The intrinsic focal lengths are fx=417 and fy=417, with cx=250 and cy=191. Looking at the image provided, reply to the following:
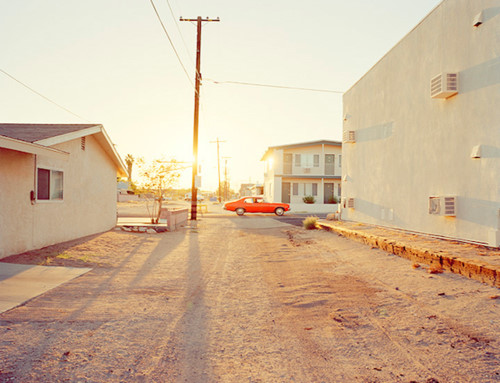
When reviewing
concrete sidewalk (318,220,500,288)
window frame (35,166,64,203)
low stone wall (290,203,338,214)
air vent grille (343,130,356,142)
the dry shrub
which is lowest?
low stone wall (290,203,338,214)

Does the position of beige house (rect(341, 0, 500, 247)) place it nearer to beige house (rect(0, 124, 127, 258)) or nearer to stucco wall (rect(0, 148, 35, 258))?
beige house (rect(0, 124, 127, 258))

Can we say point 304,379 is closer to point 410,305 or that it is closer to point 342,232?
point 410,305

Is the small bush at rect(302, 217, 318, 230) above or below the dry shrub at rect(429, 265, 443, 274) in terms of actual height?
below

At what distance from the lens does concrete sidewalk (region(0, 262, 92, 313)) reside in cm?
611

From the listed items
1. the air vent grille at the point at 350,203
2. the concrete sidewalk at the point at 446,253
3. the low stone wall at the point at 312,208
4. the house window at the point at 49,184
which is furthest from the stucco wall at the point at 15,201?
the low stone wall at the point at 312,208

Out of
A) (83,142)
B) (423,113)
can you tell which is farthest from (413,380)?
(83,142)

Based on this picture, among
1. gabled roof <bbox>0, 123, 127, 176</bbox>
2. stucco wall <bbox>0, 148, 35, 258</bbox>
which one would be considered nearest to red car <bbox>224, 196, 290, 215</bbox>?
gabled roof <bbox>0, 123, 127, 176</bbox>

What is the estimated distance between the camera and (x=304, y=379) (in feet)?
12.2

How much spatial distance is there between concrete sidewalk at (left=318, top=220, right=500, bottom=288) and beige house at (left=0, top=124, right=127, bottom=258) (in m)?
8.75

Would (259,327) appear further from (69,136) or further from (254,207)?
(254,207)

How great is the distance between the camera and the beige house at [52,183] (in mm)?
9773

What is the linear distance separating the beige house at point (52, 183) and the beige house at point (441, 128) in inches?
381

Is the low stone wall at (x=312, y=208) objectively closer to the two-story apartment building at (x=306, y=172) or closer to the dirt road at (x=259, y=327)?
the two-story apartment building at (x=306, y=172)

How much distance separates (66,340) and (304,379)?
2607 mm
